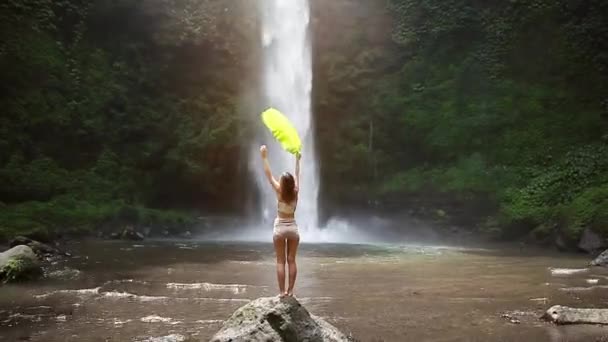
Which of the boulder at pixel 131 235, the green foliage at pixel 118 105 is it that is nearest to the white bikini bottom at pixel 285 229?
the boulder at pixel 131 235

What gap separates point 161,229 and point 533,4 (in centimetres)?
1945

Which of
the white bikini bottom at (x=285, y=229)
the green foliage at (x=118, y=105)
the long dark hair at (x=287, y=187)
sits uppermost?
the green foliage at (x=118, y=105)

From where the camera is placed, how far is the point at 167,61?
90.6ft

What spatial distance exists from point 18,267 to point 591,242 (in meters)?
14.3

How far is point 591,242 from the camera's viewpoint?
16.1 metres

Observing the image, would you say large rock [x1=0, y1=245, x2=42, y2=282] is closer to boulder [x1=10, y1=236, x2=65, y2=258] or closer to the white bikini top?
boulder [x1=10, y1=236, x2=65, y2=258]

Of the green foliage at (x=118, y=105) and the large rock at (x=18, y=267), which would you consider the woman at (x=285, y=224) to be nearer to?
the large rock at (x=18, y=267)

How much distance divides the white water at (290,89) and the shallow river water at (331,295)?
10.2 m

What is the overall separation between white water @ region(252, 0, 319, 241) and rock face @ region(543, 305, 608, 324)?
15.9m

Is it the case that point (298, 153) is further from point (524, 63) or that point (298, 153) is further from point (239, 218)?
point (524, 63)

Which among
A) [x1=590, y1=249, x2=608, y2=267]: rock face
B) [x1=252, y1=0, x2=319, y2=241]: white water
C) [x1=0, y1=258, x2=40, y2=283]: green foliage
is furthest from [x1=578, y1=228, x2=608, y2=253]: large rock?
[x1=0, y1=258, x2=40, y2=283]: green foliage

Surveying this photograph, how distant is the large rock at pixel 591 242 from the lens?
1583cm

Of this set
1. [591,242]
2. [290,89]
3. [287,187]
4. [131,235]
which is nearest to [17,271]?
[287,187]

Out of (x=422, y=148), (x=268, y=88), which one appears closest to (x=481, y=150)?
(x=422, y=148)
